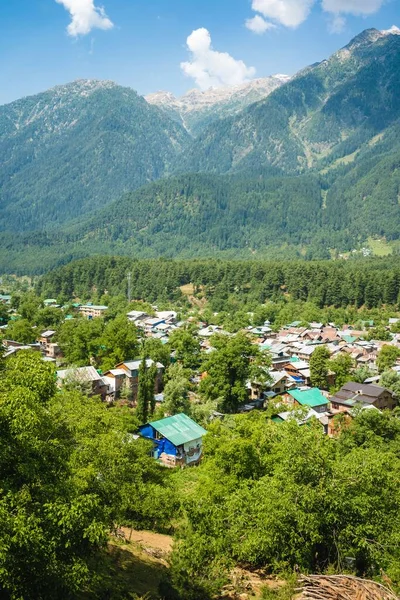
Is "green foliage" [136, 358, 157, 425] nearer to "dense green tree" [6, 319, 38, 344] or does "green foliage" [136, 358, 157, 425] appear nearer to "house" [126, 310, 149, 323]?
"dense green tree" [6, 319, 38, 344]

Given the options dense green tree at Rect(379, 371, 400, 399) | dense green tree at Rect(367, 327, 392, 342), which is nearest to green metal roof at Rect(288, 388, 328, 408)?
dense green tree at Rect(379, 371, 400, 399)

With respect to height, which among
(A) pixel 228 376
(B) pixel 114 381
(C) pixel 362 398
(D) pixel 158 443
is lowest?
(C) pixel 362 398

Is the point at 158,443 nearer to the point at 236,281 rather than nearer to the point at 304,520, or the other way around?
the point at 304,520

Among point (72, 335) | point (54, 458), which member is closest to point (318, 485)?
point (54, 458)

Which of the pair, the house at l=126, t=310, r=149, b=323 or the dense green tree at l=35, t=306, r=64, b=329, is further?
the house at l=126, t=310, r=149, b=323

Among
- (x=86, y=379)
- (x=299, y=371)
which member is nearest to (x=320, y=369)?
(x=299, y=371)

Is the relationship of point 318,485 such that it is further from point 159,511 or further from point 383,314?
point 383,314
